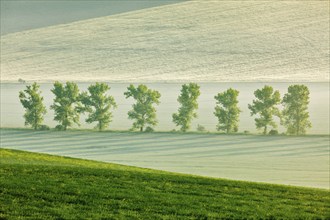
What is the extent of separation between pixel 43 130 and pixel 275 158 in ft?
61.4

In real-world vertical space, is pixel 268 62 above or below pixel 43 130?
above

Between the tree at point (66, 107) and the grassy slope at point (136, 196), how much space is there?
3032 cm

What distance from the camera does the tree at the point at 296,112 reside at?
47.3 meters

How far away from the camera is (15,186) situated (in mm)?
16375

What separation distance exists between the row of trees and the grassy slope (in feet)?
92.7

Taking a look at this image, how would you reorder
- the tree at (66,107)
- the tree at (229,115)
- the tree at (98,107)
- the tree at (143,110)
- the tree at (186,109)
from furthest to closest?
the tree at (66,107) < the tree at (98,107) < the tree at (143,110) < the tree at (186,109) < the tree at (229,115)

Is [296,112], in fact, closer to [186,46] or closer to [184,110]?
[184,110]

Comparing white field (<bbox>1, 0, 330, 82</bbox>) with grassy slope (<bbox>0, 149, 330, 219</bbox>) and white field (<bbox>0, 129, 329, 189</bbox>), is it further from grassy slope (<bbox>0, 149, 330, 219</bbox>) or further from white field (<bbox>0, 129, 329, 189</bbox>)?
grassy slope (<bbox>0, 149, 330, 219</bbox>)

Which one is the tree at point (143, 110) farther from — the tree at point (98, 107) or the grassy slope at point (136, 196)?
the grassy slope at point (136, 196)

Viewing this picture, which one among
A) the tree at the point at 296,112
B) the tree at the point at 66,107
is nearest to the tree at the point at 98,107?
the tree at the point at 66,107

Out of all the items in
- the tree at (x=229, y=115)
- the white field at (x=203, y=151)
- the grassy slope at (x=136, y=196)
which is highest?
the tree at (x=229, y=115)

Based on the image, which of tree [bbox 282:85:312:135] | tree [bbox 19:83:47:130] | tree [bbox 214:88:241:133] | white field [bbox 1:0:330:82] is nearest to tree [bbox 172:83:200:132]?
tree [bbox 214:88:241:133]

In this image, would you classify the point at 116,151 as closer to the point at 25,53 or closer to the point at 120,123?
the point at 120,123

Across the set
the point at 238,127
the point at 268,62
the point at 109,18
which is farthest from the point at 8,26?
the point at 238,127
